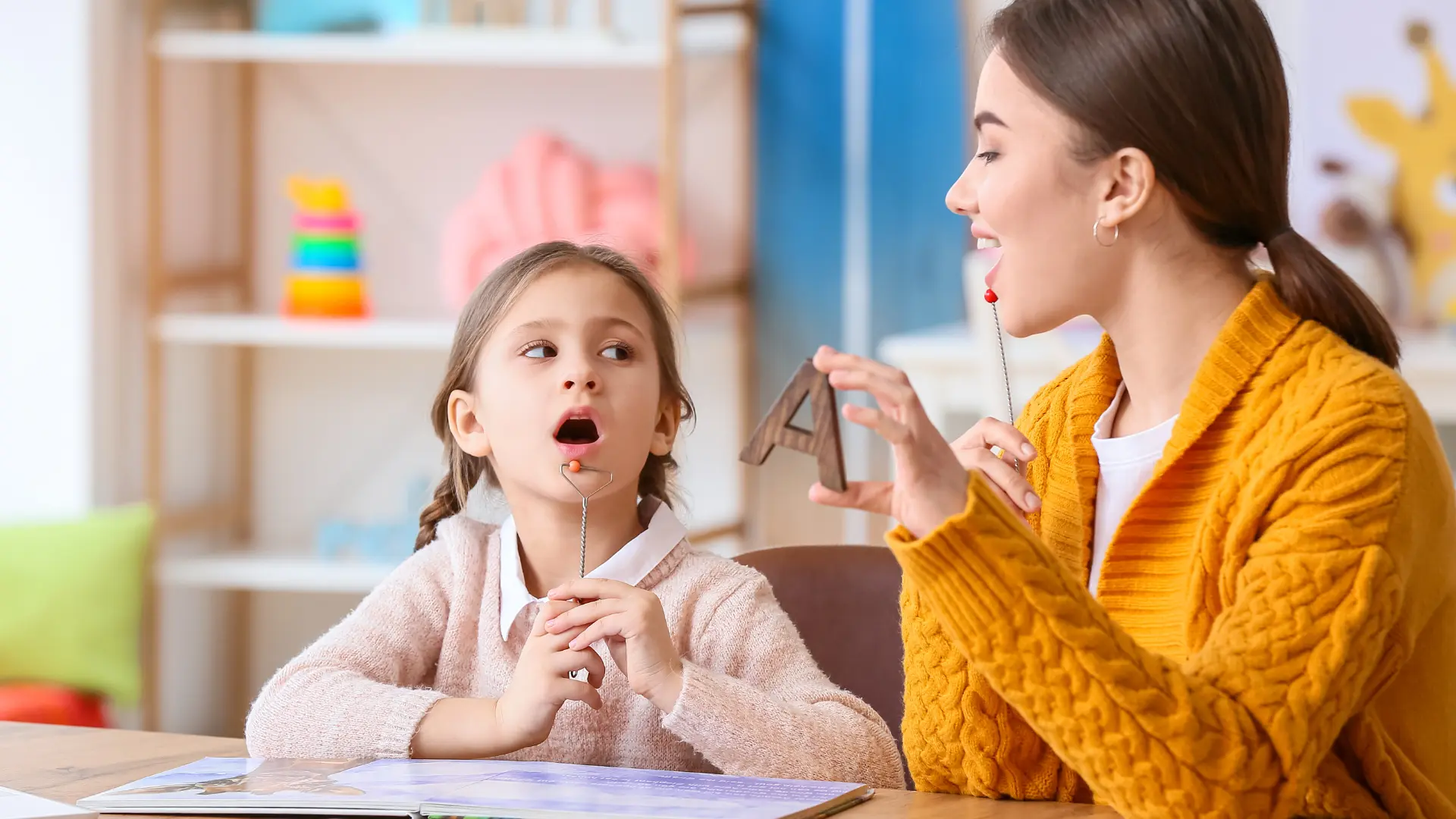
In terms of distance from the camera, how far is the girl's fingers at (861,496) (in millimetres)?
1066

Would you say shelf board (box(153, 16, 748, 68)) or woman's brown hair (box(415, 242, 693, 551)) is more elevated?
shelf board (box(153, 16, 748, 68))

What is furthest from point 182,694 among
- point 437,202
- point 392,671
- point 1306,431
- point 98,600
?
point 1306,431

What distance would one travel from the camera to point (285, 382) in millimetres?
3445

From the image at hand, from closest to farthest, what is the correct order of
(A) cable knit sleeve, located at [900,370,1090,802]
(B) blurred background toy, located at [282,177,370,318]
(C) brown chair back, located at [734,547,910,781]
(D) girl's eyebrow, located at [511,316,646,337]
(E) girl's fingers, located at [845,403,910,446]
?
1. (E) girl's fingers, located at [845,403,910,446]
2. (A) cable knit sleeve, located at [900,370,1090,802]
3. (D) girl's eyebrow, located at [511,316,646,337]
4. (C) brown chair back, located at [734,547,910,781]
5. (B) blurred background toy, located at [282,177,370,318]

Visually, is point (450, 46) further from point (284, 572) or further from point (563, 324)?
point (563, 324)

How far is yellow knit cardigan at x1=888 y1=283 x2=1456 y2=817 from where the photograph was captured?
1.00 metres

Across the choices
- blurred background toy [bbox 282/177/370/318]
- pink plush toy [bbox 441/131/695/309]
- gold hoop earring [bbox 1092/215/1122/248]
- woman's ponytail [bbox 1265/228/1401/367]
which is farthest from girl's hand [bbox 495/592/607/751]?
blurred background toy [bbox 282/177/370/318]

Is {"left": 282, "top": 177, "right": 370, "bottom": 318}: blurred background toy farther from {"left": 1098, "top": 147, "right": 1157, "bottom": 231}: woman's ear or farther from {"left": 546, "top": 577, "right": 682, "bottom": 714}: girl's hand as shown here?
Result: {"left": 1098, "top": 147, "right": 1157, "bottom": 231}: woman's ear

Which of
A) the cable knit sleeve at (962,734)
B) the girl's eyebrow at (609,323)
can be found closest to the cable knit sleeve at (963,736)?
the cable knit sleeve at (962,734)

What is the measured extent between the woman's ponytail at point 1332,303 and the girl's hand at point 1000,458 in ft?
0.72

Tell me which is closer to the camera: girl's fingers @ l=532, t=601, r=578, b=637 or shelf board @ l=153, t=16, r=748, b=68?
girl's fingers @ l=532, t=601, r=578, b=637

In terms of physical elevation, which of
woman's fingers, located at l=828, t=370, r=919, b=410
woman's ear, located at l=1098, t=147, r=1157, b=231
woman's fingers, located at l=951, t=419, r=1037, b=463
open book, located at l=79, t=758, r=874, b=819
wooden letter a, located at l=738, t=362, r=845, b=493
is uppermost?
woman's ear, located at l=1098, t=147, r=1157, b=231

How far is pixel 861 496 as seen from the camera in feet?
3.54

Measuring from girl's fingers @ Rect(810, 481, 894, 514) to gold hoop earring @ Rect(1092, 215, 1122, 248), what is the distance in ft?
0.87
